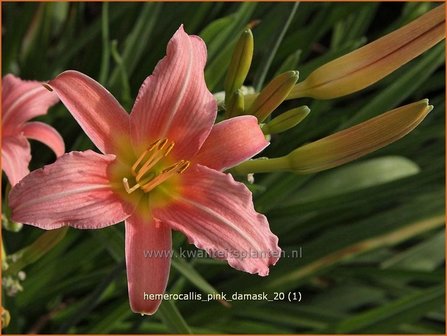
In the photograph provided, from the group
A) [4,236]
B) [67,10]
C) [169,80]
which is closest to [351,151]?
[169,80]

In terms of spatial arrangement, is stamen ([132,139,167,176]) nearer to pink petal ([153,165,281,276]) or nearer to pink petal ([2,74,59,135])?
pink petal ([153,165,281,276])

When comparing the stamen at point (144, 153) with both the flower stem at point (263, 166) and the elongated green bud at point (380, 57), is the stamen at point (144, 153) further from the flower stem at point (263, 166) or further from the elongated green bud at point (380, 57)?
the elongated green bud at point (380, 57)

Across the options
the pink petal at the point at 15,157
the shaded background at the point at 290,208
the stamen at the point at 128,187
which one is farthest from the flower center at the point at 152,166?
the shaded background at the point at 290,208

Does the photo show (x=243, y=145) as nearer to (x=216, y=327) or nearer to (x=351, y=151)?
(x=351, y=151)

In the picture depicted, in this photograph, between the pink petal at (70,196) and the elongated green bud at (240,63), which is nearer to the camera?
the pink petal at (70,196)

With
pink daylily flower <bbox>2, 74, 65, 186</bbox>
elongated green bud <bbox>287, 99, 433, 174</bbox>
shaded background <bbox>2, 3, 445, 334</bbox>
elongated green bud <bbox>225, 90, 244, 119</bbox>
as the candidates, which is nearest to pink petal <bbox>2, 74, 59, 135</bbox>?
pink daylily flower <bbox>2, 74, 65, 186</bbox>

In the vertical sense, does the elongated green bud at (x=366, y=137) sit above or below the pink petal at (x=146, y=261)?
above

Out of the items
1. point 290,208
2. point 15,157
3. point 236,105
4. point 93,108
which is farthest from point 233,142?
point 290,208
